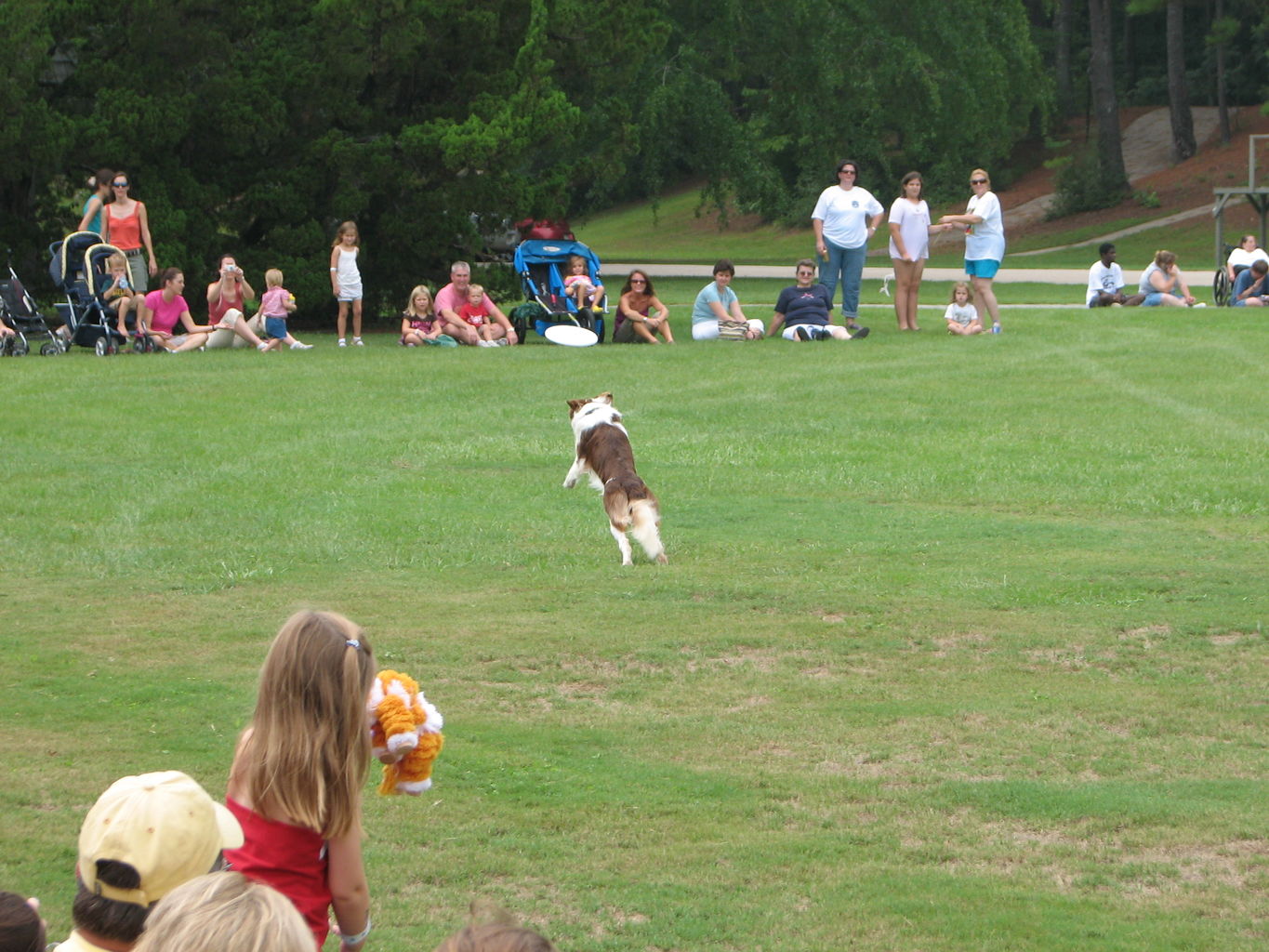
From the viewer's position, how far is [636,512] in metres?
9.70

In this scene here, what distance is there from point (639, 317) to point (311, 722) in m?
17.7

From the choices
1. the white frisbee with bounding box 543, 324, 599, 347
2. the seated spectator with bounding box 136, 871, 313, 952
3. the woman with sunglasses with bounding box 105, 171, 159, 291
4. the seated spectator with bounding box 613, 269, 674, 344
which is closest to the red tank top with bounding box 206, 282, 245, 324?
the woman with sunglasses with bounding box 105, 171, 159, 291

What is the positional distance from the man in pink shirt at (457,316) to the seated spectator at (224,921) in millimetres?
18892

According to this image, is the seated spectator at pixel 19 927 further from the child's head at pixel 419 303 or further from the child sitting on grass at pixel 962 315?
the child sitting on grass at pixel 962 315

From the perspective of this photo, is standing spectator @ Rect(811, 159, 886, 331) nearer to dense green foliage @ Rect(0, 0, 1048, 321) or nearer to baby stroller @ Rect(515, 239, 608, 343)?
baby stroller @ Rect(515, 239, 608, 343)

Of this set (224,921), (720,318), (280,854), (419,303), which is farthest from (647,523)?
(419,303)

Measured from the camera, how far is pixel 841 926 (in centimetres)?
490

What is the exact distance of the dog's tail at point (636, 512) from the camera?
9703 mm

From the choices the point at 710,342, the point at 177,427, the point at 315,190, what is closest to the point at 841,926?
the point at 177,427

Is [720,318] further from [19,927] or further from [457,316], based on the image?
[19,927]

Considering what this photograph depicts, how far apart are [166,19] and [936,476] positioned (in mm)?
16407

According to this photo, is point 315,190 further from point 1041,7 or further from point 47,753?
point 1041,7

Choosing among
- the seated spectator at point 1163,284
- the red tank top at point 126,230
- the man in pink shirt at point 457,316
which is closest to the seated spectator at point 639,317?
the man in pink shirt at point 457,316

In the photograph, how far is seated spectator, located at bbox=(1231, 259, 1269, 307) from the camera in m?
24.5
